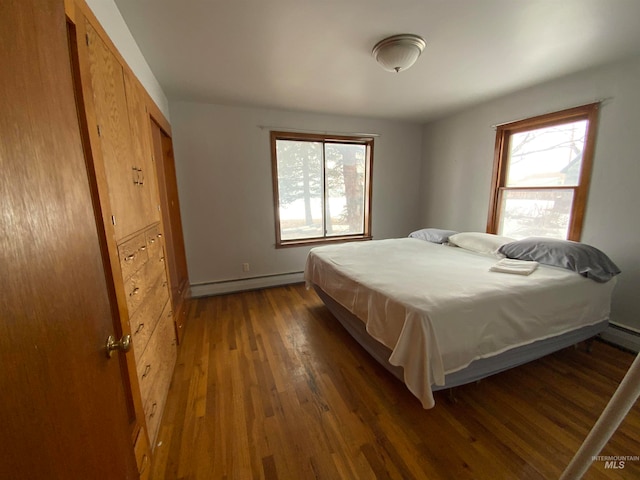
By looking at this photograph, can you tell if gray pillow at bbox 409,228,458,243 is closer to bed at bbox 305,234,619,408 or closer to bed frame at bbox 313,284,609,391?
bed at bbox 305,234,619,408

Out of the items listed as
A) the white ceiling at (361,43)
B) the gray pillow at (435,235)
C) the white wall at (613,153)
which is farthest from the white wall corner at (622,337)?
the white ceiling at (361,43)

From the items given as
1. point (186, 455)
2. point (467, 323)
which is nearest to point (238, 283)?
point (186, 455)

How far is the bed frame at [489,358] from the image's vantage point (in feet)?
5.14

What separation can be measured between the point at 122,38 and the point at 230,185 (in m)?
1.86

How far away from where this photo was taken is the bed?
1430mm

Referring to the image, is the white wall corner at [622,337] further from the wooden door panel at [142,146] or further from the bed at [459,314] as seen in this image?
the wooden door panel at [142,146]

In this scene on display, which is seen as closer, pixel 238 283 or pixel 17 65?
pixel 17 65

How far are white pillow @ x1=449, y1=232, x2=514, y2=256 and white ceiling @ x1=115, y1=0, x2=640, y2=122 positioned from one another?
1.57 m

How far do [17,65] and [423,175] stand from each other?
4.58 metres

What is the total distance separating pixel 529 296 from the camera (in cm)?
168

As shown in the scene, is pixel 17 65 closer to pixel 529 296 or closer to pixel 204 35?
pixel 204 35

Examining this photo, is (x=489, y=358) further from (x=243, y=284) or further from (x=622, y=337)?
(x=243, y=284)

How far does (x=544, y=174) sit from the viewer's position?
9.05 feet

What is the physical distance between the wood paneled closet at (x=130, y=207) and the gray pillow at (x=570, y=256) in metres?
2.82
